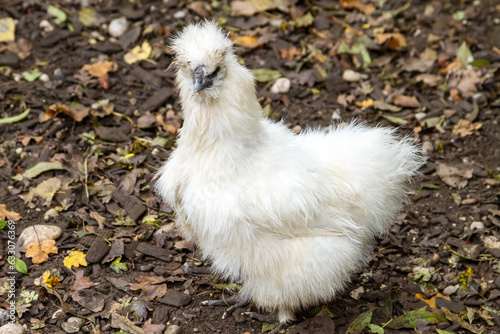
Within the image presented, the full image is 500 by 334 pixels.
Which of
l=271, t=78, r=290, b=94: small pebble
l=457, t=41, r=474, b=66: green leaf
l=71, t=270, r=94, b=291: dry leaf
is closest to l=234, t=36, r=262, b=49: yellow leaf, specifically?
l=271, t=78, r=290, b=94: small pebble

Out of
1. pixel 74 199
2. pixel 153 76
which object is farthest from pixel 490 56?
pixel 74 199

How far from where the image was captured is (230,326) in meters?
3.65

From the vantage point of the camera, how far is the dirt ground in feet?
12.1

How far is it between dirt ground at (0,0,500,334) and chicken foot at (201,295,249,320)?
6 centimetres

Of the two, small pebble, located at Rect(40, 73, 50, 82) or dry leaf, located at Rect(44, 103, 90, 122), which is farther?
small pebble, located at Rect(40, 73, 50, 82)

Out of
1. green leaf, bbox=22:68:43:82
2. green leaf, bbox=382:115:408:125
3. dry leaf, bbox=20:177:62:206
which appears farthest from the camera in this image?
green leaf, bbox=22:68:43:82

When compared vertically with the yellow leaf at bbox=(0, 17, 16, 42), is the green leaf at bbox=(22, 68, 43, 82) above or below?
below

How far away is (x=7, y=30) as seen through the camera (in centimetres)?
553

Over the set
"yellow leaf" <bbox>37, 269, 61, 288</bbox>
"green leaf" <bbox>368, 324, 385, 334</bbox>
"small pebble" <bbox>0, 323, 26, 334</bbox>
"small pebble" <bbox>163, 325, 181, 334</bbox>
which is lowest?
"small pebble" <bbox>0, 323, 26, 334</bbox>

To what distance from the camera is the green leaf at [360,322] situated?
359cm

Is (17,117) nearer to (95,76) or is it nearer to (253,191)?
(95,76)

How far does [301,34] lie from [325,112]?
117 centimetres

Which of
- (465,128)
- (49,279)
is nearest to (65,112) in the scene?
(49,279)

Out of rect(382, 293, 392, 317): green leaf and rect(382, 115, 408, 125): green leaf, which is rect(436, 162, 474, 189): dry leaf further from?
rect(382, 293, 392, 317): green leaf
